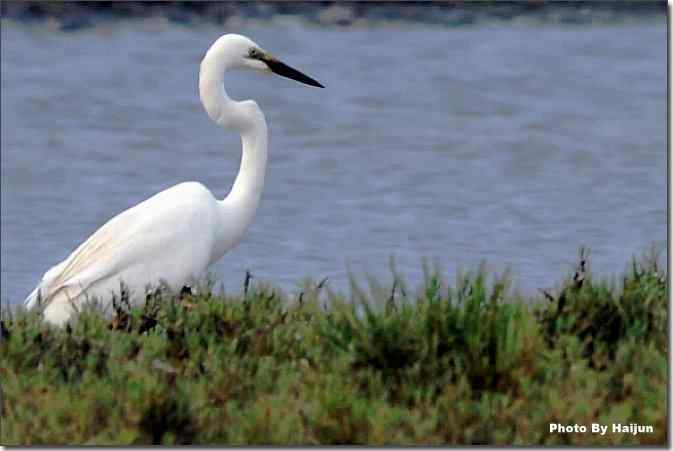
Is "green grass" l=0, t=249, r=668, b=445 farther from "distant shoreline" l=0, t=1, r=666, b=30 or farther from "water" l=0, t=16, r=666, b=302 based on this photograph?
"distant shoreline" l=0, t=1, r=666, b=30

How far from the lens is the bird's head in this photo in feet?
25.0

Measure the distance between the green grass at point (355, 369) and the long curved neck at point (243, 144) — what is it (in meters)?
0.96

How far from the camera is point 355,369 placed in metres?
5.98

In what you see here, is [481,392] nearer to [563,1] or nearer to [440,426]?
[440,426]

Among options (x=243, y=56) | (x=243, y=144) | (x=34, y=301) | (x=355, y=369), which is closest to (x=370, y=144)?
(x=243, y=56)

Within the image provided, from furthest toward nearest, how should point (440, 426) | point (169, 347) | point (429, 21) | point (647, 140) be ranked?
point (429, 21) < point (647, 140) < point (169, 347) < point (440, 426)

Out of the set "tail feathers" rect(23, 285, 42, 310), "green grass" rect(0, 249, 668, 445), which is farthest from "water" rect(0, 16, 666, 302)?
"green grass" rect(0, 249, 668, 445)

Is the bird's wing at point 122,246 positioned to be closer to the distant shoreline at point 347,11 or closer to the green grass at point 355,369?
the green grass at point 355,369

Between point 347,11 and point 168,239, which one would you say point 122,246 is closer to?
point 168,239

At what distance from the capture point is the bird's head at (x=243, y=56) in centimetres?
763

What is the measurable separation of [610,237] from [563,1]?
7670mm

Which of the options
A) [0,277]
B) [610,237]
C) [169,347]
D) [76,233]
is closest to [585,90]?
[610,237]

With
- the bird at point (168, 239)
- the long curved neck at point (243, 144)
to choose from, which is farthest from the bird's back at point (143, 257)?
the long curved neck at point (243, 144)

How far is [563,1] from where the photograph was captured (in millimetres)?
18312
